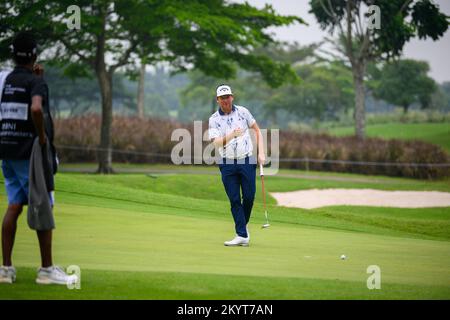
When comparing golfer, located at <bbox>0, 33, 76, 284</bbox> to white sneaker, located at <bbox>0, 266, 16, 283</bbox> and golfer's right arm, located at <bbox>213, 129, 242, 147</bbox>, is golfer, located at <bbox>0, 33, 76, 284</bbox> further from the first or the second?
golfer's right arm, located at <bbox>213, 129, 242, 147</bbox>

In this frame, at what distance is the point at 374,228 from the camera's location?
1698 cm

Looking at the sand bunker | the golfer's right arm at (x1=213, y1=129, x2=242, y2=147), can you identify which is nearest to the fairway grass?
the golfer's right arm at (x1=213, y1=129, x2=242, y2=147)

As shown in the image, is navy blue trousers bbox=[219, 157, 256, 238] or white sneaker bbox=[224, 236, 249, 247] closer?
white sneaker bbox=[224, 236, 249, 247]

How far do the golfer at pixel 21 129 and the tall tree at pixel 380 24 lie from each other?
118 ft

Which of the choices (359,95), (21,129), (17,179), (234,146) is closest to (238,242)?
(234,146)

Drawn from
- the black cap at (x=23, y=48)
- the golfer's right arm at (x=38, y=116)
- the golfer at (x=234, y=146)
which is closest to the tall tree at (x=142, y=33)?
the golfer at (x=234, y=146)

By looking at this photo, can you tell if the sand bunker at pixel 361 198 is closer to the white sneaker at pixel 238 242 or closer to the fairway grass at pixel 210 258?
the fairway grass at pixel 210 258

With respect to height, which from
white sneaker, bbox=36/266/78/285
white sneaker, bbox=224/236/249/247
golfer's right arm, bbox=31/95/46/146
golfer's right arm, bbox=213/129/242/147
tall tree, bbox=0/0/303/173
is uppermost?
tall tree, bbox=0/0/303/173

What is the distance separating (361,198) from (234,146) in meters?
17.8

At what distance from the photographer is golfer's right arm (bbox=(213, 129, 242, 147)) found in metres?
11.6

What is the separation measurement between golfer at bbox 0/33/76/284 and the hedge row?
30.6 m

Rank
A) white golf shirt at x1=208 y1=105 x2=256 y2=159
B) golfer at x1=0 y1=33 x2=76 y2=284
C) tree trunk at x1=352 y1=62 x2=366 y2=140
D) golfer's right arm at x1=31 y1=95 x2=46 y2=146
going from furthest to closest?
tree trunk at x1=352 y1=62 x2=366 y2=140, white golf shirt at x1=208 y1=105 x2=256 y2=159, golfer at x1=0 y1=33 x2=76 y2=284, golfer's right arm at x1=31 y1=95 x2=46 y2=146

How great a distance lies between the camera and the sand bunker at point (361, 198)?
27.3 m

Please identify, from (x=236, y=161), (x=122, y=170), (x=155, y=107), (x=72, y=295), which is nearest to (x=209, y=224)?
(x=236, y=161)
